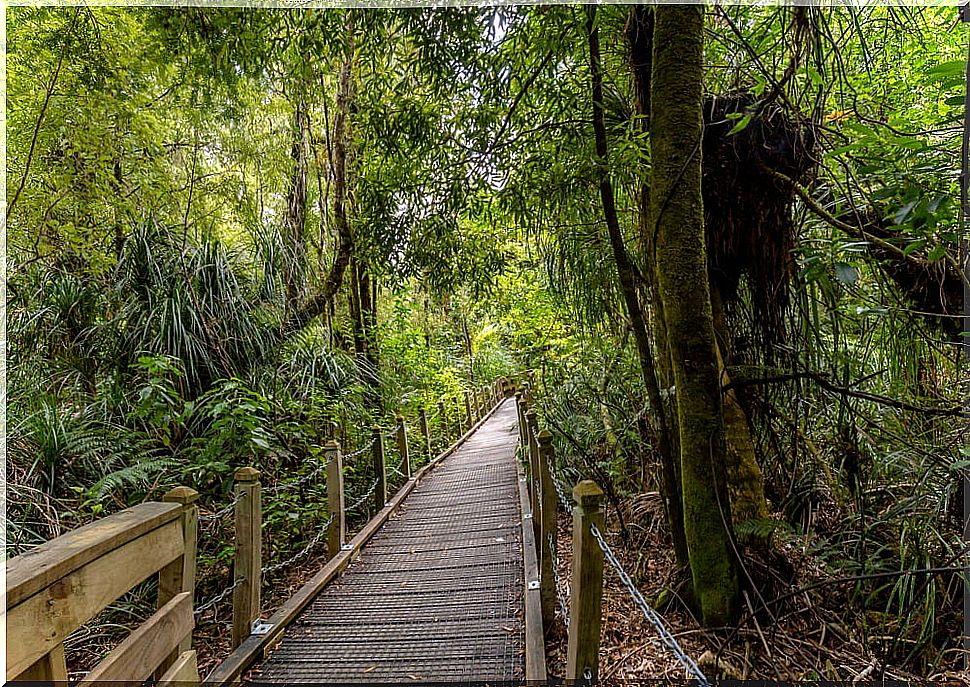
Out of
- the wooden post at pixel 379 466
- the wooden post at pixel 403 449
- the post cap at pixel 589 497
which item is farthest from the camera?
the wooden post at pixel 403 449

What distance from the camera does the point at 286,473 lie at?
16.3ft

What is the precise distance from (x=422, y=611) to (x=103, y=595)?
8.20 ft

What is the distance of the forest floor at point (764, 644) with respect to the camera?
2.43 meters

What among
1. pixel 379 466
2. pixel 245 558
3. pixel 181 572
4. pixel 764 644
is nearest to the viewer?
pixel 181 572

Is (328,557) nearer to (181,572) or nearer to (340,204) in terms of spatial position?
(181,572)

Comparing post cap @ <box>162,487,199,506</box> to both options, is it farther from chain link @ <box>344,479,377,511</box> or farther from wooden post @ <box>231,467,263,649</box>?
chain link @ <box>344,479,377,511</box>

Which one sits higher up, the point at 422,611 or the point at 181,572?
the point at 181,572

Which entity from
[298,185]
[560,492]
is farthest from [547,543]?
[298,185]

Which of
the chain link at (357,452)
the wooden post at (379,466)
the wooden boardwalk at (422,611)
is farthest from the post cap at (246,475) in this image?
the wooden post at (379,466)

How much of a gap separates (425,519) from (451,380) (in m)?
5.96

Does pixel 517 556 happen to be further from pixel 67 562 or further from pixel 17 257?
pixel 17 257

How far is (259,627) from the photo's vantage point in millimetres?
2912

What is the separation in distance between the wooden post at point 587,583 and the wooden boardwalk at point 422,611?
820mm

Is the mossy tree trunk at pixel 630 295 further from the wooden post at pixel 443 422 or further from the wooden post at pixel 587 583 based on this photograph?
the wooden post at pixel 443 422
